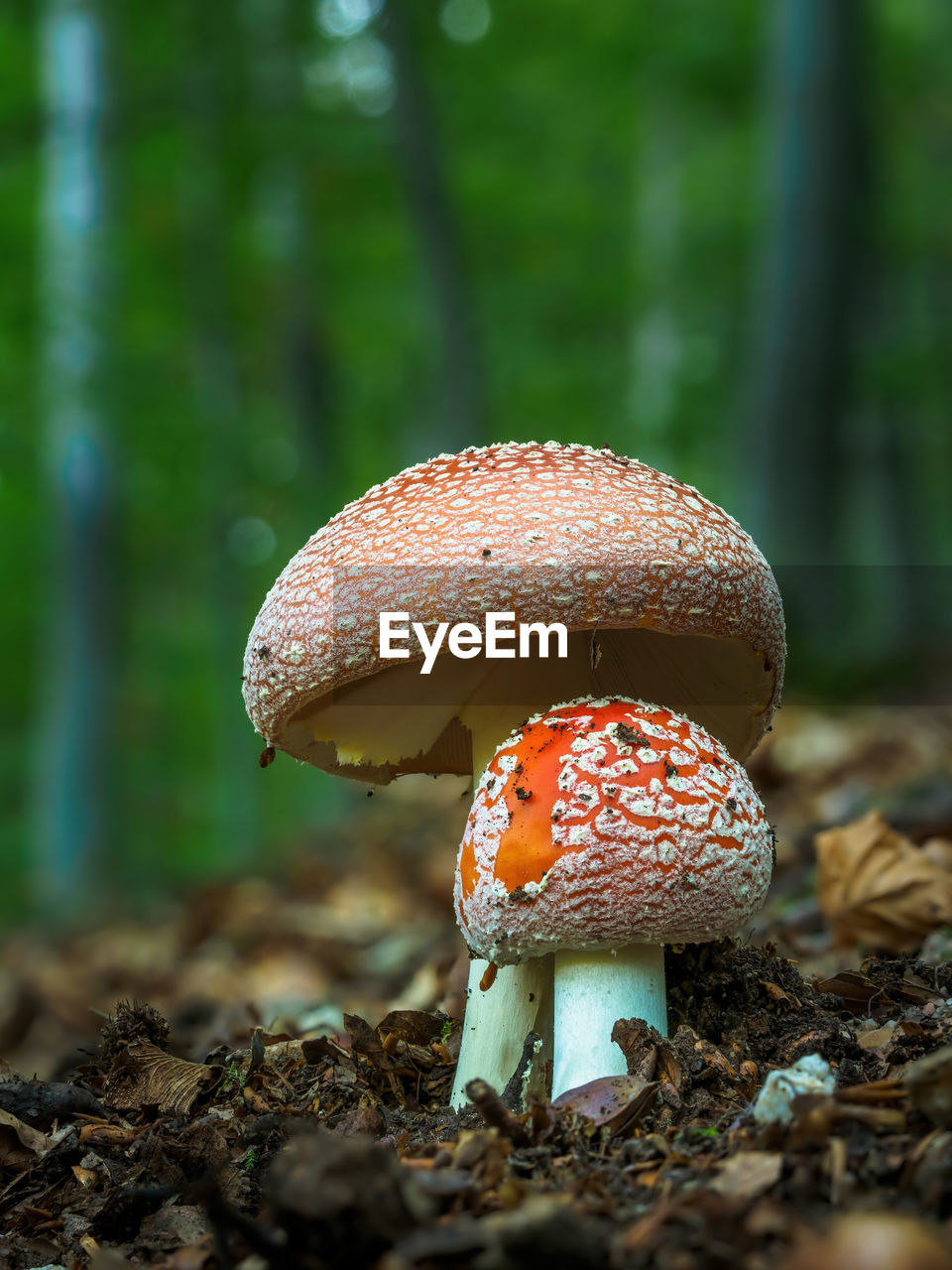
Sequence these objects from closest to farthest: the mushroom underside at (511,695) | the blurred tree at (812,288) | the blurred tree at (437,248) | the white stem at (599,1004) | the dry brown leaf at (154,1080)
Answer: the white stem at (599,1004), the dry brown leaf at (154,1080), the mushroom underside at (511,695), the blurred tree at (812,288), the blurred tree at (437,248)

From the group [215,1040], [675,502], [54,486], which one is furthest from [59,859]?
[675,502]

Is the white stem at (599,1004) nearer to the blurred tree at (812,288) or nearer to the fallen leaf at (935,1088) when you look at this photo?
the fallen leaf at (935,1088)

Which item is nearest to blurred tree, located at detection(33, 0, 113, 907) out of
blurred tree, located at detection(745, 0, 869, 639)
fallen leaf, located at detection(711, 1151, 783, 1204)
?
blurred tree, located at detection(745, 0, 869, 639)

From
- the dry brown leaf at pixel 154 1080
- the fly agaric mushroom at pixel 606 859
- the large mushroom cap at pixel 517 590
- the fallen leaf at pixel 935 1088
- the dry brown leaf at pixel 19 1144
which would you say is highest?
the large mushroom cap at pixel 517 590

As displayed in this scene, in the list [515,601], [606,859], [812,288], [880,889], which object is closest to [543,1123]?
[606,859]

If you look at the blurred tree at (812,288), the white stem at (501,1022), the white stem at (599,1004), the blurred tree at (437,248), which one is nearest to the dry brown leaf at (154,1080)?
the white stem at (501,1022)

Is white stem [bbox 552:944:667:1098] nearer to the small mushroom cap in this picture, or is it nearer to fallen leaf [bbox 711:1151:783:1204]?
the small mushroom cap

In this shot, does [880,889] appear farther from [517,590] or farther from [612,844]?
[517,590]
